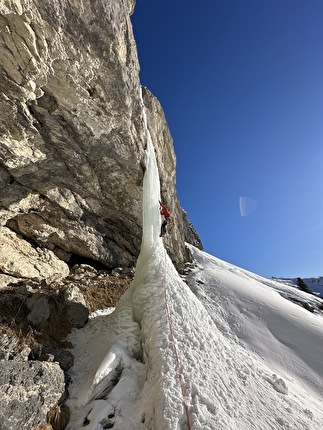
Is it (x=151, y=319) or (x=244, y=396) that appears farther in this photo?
(x=151, y=319)

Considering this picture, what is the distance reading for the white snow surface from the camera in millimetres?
4355

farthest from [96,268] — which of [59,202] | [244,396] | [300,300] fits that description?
[300,300]

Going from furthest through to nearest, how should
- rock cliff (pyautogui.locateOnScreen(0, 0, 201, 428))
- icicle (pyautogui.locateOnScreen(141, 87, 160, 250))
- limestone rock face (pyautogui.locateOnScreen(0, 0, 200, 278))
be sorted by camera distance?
1. icicle (pyautogui.locateOnScreen(141, 87, 160, 250))
2. limestone rock face (pyautogui.locateOnScreen(0, 0, 200, 278))
3. rock cliff (pyautogui.locateOnScreen(0, 0, 201, 428))

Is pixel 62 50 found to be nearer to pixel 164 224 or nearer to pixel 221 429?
pixel 164 224

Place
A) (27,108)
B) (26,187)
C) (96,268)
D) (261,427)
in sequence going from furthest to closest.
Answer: (96,268) → (26,187) → (27,108) → (261,427)

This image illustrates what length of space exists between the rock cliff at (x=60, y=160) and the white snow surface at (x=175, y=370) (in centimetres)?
87

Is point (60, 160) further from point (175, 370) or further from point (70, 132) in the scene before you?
point (175, 370)

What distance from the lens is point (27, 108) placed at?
823 centimetres

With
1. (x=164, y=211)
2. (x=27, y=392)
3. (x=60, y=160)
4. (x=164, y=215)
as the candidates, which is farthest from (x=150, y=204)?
(x=27, y=392)

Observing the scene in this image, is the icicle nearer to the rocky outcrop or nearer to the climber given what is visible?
the climber

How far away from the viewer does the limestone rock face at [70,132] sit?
7088 mm

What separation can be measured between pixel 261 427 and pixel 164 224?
8.69 m

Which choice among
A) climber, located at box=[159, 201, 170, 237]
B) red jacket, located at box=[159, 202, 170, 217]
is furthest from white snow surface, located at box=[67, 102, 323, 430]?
red jacket, located at box=[159, 202, 170, 217]

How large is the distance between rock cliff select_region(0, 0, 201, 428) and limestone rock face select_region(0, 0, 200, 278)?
0.12 feet
